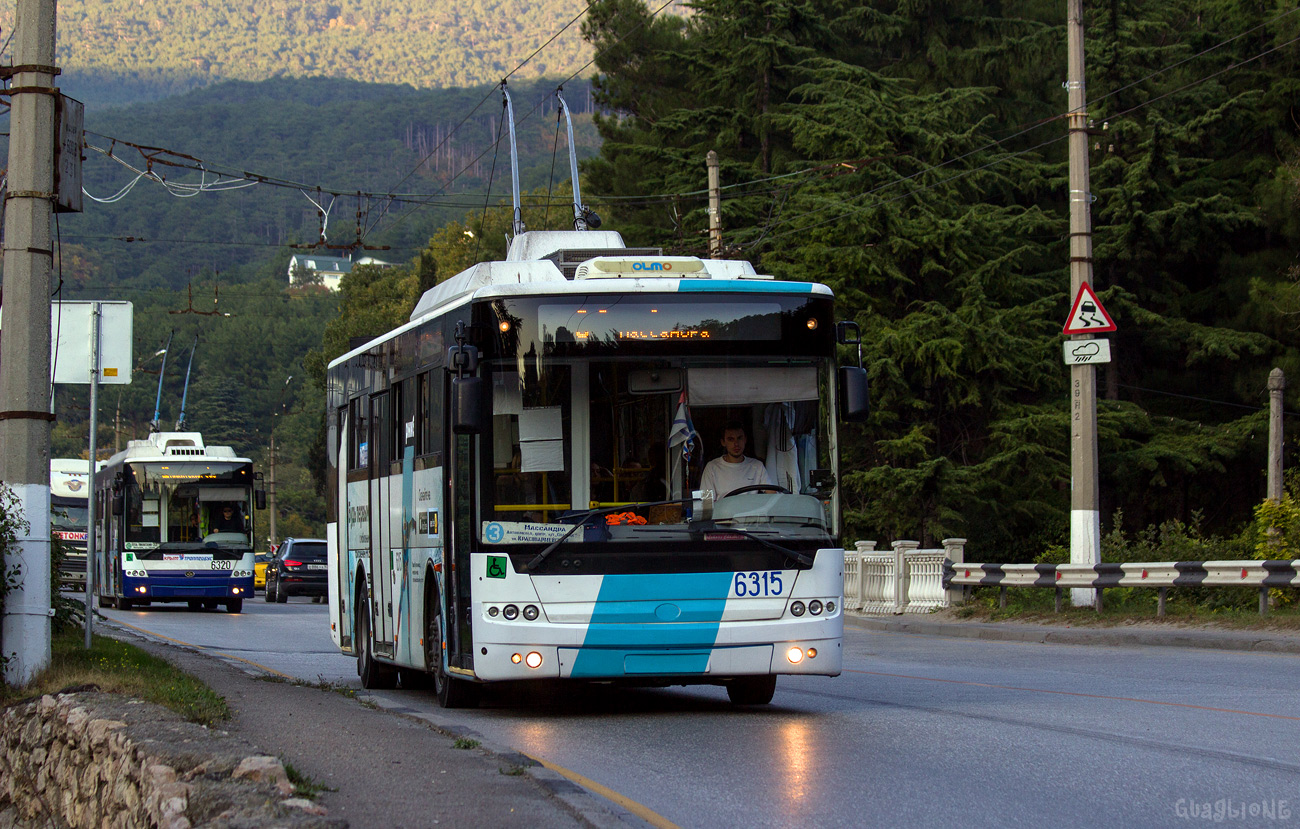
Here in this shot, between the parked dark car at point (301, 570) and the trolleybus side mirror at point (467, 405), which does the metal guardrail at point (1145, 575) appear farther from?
the parked dark car at point (301, 570)

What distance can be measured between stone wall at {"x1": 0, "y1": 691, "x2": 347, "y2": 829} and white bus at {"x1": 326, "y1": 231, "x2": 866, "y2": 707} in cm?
251

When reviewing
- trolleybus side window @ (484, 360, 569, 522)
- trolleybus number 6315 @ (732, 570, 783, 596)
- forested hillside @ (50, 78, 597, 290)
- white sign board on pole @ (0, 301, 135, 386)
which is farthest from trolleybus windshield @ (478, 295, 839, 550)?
forested hillside @ (50, 78, 597, 290)

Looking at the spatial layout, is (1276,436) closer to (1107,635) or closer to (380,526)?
(1107,635)

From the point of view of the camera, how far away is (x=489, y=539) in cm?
1110

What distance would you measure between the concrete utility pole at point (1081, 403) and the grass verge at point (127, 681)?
1301cm

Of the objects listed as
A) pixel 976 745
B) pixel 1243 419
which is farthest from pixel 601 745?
pixel 1243 419

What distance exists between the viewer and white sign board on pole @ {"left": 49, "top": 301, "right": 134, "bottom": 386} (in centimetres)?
1551

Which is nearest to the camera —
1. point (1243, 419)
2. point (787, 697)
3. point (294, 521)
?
point (787, 697)

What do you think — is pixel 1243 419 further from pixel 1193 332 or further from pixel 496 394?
pixel 496 394

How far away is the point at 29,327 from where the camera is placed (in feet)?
41.7

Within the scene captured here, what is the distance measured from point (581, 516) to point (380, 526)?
3.82 m

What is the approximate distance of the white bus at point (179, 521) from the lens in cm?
3516

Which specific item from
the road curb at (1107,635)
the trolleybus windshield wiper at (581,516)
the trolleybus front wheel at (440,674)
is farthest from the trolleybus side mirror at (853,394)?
the road curb at (1107,635)

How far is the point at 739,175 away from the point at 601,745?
3744 centimetres
